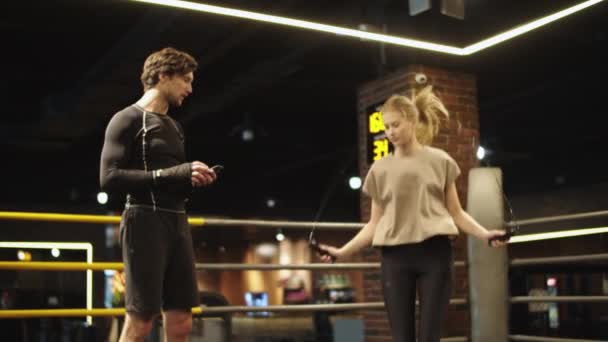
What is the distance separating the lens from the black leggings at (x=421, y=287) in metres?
2.93

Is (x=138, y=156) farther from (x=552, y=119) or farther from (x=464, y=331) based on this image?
(x=552, y=119)

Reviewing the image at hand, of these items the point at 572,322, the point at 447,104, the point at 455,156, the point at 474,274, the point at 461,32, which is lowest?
the point at 572,322

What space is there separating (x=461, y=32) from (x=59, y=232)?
1182cm

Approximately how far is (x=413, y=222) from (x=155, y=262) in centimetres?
98

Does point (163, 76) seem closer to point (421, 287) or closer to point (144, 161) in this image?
point (144, 161)

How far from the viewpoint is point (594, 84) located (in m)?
10.4

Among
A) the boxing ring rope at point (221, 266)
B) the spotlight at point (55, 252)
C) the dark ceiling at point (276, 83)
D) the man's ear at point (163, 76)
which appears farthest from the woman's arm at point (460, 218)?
the spotlight at point (55, 252)

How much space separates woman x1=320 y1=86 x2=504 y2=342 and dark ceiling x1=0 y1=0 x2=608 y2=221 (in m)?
2.43

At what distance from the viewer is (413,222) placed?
2.96m

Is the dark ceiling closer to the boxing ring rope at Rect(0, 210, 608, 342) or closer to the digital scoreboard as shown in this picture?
the digital scoreboard

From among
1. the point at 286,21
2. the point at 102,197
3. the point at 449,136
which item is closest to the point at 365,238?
the point at 286,21

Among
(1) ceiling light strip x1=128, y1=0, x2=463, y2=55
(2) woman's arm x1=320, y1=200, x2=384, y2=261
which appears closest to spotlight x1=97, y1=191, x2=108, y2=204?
(1) ceiling light strip x1=128, y1=0, x2=463, y2=55

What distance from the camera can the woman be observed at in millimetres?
2939

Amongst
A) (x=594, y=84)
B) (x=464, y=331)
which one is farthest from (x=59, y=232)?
(x=464, y=331)
